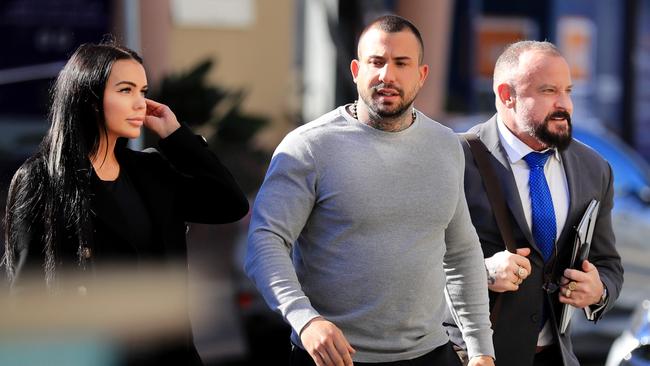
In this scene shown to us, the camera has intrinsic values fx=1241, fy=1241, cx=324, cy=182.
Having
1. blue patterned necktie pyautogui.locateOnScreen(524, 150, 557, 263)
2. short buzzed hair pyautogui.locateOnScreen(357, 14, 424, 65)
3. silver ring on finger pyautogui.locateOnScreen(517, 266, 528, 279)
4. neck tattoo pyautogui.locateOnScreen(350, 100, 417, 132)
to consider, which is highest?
short buzzed hair pyautogui.locateOnScreen(357, 14, 424, 65)

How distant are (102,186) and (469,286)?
124 cm

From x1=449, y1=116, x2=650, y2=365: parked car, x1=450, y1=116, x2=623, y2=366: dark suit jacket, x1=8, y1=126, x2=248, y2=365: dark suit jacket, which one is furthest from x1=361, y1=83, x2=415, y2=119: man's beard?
x1=449, y1=116, x2=650, y2=365: parked car

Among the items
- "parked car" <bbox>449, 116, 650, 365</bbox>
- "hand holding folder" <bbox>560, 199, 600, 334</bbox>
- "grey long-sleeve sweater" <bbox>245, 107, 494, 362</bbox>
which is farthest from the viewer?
"parked car" <bbox>449, 116, 650, 365</bbox>

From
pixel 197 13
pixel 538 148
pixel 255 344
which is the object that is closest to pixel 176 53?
pixel 197 13

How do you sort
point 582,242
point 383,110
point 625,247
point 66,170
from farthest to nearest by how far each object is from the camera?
point 625,247 → point 582,242 → point 383,110 → point 66,170

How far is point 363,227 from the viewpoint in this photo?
358 centimetres

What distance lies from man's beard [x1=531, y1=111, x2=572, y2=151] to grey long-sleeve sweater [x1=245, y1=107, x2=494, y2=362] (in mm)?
530

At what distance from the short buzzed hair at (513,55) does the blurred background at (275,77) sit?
5.62 feet

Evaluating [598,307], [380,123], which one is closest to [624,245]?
[598,307]

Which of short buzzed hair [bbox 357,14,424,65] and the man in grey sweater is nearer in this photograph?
the man in grey sweater

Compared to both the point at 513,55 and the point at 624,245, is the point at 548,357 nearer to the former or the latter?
the point at 513,55

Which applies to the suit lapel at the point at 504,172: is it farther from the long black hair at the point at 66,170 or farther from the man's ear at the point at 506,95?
the long black hair at the point at 66,170

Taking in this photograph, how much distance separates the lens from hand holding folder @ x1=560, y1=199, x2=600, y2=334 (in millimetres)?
4125

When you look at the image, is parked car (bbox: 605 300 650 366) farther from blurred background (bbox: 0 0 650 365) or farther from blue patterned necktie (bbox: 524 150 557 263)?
blurred background (bbox: 0 0 650 365)
